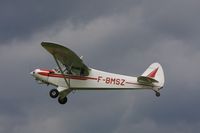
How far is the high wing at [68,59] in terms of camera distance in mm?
32241

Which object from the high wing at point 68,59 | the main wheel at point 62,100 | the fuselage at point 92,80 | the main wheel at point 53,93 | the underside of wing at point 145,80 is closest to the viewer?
the high wing at point 68,59

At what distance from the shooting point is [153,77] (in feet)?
114

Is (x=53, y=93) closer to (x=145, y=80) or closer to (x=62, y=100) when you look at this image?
(x=62, y=100)

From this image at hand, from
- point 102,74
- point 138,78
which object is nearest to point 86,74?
point 102,74

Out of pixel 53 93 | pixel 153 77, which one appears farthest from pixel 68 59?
pixel 153 77

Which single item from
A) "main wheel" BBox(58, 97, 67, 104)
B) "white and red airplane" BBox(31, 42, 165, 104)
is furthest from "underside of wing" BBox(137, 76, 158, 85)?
"main wheel" BBox(58, 97, 67, 104)

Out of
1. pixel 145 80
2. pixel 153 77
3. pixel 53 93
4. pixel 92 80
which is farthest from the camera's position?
pixel 153 77

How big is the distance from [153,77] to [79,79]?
4.49m

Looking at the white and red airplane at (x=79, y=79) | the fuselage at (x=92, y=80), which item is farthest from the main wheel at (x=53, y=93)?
the fuselage at (x=92, y=80)

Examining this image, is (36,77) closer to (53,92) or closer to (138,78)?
(53,92)

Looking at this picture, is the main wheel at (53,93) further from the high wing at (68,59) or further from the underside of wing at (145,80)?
the underside of wing at (145,80)

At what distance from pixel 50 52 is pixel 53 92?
2.42 m

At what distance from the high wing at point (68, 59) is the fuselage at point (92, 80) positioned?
13.4 inches

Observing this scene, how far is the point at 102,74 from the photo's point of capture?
110 ft
